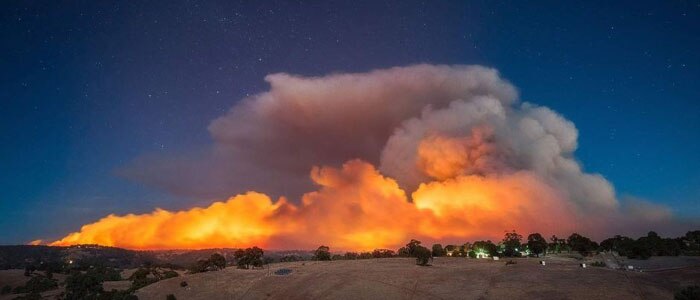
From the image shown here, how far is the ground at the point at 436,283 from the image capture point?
73.5m

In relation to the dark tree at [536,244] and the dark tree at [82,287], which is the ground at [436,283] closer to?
the dark tree at [82,287]

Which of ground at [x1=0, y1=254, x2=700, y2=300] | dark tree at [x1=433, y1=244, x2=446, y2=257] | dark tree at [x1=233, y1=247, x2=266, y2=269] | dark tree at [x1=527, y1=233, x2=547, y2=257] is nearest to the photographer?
ground at [x1=0, y1=254, x2=700, y2=300]

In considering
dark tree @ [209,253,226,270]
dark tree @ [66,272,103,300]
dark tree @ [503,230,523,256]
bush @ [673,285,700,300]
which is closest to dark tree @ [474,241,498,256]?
dark tree @ [503,230,523,256]

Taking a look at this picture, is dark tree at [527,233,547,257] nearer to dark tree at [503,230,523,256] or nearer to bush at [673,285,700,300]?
dark tree at [503,230,523,256]

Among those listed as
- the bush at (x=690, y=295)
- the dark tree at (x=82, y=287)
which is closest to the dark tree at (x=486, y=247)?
the bush at (x=690, y=295)

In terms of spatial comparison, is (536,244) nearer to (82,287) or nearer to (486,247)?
(486,247)

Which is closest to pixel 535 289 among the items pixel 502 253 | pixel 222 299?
pixel 222 299

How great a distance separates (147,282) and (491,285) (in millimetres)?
97014

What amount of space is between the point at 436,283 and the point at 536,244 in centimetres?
7958

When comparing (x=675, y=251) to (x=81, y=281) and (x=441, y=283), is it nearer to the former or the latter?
(x=441, y=283)

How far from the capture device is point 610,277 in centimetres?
8194

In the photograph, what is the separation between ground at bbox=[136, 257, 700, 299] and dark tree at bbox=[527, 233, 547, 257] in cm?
5105

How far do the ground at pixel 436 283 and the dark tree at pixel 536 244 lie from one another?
51.0m

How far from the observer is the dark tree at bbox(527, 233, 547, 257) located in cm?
15188
